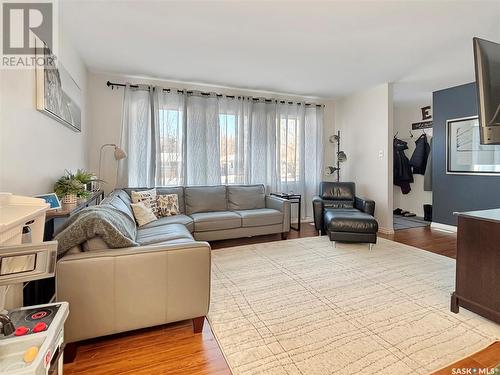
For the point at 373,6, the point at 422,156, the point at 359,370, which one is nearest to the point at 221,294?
the point at 359,370

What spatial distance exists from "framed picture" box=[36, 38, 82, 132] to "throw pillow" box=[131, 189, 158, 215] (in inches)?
41.6

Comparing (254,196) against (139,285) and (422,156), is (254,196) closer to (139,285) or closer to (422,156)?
(139,285)

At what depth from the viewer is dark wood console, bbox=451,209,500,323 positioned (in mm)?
1767

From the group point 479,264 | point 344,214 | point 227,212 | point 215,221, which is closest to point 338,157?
point 344,214

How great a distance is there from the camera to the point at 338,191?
14.5 ft

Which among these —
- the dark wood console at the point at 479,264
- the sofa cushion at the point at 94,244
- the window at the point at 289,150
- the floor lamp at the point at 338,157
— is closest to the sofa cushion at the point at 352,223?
the dark wood console at the point at 479,264

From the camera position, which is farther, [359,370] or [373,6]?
[373,6]

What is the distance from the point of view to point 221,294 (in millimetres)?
2283

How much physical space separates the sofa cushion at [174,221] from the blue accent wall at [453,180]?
4.37 metres

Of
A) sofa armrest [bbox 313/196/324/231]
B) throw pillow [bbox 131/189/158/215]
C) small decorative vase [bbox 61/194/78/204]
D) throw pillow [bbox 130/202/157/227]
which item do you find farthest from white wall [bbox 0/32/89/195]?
sofa armrest [bbox 313/196/324/231]

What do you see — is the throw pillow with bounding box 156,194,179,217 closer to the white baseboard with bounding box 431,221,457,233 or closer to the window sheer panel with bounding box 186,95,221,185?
the window sheer panel with bounding box 186,95,221,185

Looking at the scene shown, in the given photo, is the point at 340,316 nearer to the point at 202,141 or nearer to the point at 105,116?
the point at 202,141

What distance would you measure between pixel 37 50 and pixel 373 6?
264 cm

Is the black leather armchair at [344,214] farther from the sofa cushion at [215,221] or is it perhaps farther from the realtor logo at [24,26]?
the realtor logo at [24,26]
